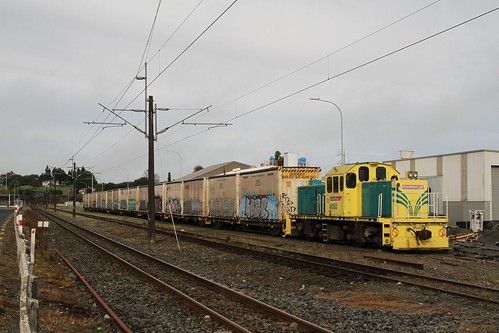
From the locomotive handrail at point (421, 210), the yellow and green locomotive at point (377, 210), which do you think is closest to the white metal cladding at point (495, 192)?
the yellow and green locomotive at point (377, 210)

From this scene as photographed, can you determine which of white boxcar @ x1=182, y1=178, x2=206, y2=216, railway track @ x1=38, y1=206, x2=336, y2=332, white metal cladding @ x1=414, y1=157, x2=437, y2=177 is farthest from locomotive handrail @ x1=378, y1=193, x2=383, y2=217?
white metal cladding @ x1=414, y1=157, x2=437, y2=177

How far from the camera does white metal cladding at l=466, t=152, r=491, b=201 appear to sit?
36.9 m

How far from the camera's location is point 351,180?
19.8m

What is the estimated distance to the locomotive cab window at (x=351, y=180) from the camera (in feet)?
64.8

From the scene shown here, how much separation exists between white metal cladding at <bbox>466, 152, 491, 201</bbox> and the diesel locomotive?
15.2m

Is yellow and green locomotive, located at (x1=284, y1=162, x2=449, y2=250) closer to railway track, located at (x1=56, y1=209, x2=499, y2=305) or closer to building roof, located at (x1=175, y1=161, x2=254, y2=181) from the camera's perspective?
railway track, located at (x1=56, y1=209, x2=499, y2=305)

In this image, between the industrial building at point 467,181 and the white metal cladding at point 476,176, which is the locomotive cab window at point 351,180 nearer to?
the industrial building at point 467,181

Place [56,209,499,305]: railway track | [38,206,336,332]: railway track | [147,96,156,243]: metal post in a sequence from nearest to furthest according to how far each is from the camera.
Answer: [38,206,336,332]: railway track
[56,209,499,305]: railway track
[147,96,156,243]: metal post

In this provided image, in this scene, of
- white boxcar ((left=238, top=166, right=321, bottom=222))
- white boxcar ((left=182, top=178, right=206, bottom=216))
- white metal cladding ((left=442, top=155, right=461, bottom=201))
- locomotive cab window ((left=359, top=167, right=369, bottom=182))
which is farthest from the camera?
white metal cladding ((left=442, top=155, right=461, bottom=201))

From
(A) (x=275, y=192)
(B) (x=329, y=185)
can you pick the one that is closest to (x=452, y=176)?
(A) (x=275, y=192)

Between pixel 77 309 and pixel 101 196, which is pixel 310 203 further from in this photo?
pixel 101 196

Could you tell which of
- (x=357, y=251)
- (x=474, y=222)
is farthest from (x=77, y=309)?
(x=474, y=222)

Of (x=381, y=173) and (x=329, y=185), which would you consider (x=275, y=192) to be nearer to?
(x=329, y=185)

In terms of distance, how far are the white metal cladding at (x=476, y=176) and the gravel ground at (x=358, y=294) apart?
2187cm
